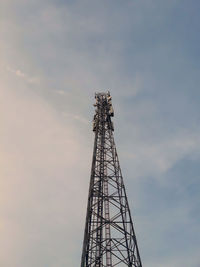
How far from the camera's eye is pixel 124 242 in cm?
2403

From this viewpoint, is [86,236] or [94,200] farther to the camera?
[94,200]

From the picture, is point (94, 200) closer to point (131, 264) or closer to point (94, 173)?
point (94, 173)

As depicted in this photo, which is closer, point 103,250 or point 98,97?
point 103,250

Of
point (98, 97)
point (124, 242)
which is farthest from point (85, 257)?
point (98, 97)

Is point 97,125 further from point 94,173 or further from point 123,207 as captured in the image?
point 123,207

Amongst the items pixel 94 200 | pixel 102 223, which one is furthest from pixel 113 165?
pixel 102 223

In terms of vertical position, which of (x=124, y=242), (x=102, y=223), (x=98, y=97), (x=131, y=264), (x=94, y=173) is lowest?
(x=131, y=264)

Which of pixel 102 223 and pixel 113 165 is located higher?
pixel 113 165

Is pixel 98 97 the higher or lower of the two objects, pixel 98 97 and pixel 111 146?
the higher

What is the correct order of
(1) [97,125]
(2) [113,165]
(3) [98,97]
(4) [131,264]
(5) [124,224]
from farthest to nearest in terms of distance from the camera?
(3) [98,97]
(1) [97,125]
(2) [113,165]
(5) [124,224]
(4) [131,264]

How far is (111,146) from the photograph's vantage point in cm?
3078

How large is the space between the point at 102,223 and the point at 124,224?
214 cm

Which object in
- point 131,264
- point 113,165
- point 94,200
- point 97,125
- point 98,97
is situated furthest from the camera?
point 98,97

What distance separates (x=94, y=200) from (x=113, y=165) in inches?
156
